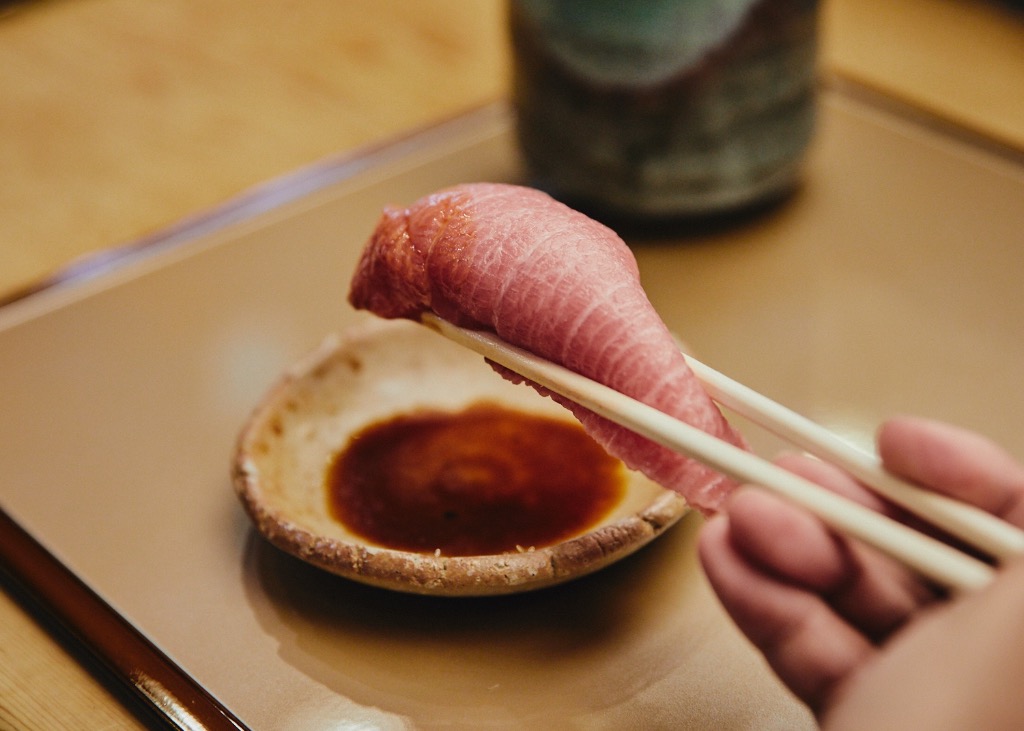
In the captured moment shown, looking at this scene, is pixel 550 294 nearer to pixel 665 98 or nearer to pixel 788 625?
pixel 788 625

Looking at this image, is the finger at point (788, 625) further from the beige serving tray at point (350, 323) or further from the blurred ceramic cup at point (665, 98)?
the blurred ceramic cup at point (665, 98)

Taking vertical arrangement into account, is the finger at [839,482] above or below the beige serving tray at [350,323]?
above

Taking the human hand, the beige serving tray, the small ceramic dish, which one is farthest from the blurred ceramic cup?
the human hand

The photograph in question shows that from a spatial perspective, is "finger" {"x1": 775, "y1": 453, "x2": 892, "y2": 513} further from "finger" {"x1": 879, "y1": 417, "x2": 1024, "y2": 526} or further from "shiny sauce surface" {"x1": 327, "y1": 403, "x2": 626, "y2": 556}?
"shiny sauce surface" {"x1": 327, "y1": 403, "x2": 626, "y2": 556}

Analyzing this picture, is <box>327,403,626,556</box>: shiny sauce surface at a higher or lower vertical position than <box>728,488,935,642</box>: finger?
lower

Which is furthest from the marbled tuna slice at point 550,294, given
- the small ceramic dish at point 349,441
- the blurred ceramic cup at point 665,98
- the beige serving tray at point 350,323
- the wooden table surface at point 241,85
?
the wooden table surface at point 241,85

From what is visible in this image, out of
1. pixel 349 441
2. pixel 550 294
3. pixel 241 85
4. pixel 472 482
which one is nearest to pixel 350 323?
pixel 349 441

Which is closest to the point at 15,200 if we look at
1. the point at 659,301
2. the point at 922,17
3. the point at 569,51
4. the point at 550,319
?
the point at 569,51
